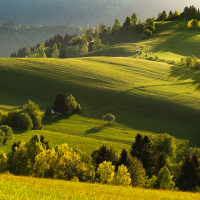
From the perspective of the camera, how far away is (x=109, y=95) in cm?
10269

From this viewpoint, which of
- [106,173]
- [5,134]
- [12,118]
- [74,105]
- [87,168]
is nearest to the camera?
[106,173]

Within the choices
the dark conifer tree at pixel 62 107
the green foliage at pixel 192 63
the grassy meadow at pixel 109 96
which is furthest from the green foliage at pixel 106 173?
the green foliage at pixel 192 63

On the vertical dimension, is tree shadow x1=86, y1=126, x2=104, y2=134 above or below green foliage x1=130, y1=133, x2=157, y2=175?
below

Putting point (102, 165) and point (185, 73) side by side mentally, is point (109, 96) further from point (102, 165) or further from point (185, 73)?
point (102, 165)

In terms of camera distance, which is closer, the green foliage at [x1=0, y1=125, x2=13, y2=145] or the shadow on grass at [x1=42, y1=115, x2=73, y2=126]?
the green foliage at [x1=0, y1=125, x2=13, y2=145]

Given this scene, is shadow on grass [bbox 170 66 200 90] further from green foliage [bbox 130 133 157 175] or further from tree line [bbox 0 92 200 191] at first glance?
tree line [bbox 0 92 200 191]

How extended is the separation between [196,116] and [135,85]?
36319 millimetres

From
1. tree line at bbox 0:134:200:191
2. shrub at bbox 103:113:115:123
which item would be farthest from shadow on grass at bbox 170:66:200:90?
tree line at bbox 0:134:200:191

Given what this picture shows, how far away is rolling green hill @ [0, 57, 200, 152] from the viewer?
240ft

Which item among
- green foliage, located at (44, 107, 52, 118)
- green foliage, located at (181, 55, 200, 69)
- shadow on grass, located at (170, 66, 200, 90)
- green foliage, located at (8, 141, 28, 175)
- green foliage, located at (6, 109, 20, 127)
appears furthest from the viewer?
green foliage, located at (181, 55, 200, 69)

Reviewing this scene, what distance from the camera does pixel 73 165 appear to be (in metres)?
37.4

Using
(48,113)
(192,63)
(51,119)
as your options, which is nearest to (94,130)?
(51,119)

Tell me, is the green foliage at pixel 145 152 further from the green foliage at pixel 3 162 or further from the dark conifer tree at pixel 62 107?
the dark conifer tree at pixel 62 107

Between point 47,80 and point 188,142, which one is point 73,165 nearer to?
point 188,142
